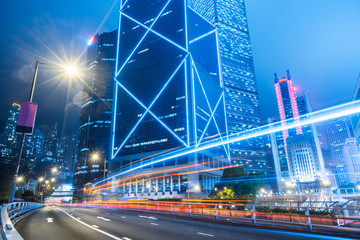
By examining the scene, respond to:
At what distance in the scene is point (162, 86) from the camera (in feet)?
379

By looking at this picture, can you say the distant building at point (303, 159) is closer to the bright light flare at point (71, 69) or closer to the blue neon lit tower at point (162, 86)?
the blue neon lit tower at point (162, 86)

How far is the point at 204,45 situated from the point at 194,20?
1632cm

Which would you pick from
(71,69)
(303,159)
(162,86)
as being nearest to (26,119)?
(71,69)

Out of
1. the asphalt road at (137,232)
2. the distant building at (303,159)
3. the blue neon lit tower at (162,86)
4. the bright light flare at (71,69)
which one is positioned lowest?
the asphalt road at (137,232)

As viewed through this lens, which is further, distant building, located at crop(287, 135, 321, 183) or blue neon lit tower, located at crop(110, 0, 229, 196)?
distant building, located at crop(287, 135, 321, 183)

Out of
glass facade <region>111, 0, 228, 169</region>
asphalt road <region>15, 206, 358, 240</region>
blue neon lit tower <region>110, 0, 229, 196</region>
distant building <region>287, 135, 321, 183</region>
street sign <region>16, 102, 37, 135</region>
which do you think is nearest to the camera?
asphalt road <region>15, 206, 358, 240</region>

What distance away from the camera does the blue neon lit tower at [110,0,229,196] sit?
105500 millimetres

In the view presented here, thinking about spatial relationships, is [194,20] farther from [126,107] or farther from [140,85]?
[126,107]

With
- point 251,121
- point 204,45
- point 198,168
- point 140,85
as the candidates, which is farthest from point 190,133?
point 251,121

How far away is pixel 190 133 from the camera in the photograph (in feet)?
321

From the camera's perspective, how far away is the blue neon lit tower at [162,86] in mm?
105500

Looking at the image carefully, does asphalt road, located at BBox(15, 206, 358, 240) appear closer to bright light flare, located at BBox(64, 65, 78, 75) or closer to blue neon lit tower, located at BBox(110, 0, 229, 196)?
bright light flare, located at BBox(64, 65, 78, 75)

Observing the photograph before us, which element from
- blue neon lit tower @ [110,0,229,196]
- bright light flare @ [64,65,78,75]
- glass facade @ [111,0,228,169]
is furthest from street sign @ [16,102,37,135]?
glass facade @ [111,0,228,169]

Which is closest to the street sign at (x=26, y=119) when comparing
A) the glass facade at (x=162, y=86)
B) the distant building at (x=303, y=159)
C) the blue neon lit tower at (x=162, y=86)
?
the blue neon lit tower at (x=162, y=86)
